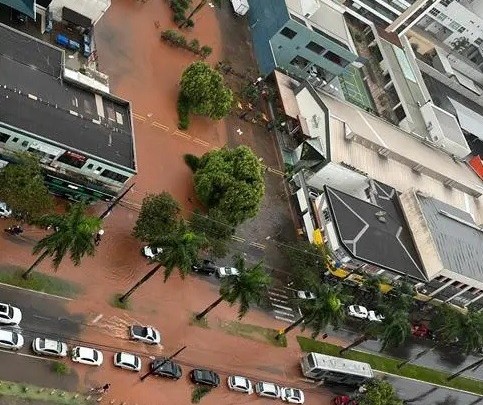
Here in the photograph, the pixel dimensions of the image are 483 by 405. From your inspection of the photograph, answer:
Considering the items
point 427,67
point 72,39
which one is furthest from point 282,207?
point 427,67

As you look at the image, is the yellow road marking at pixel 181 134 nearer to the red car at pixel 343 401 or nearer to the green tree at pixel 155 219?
the green tree at pixel 155 219

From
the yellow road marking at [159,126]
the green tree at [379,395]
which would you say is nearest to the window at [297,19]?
the yellow road marking at [159,126]

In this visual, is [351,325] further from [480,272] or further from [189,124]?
[189,124]

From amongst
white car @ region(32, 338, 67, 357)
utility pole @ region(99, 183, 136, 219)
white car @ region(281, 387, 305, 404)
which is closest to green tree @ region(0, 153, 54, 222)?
utility pole @ region(99, 183, 136, 219)

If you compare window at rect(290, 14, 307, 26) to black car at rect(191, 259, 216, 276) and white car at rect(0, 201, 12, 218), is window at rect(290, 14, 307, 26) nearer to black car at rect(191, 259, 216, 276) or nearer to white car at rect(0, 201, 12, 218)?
black car at rect(191, 259, 216, 276)

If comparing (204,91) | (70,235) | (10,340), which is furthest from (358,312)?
(10,340)

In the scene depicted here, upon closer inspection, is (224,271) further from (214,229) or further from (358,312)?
(358,312)
